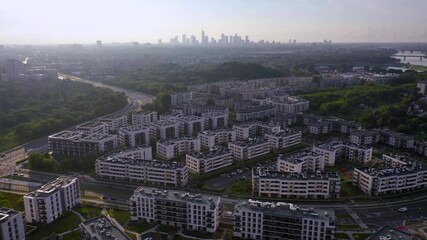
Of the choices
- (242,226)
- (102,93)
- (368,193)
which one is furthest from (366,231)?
(102,93)

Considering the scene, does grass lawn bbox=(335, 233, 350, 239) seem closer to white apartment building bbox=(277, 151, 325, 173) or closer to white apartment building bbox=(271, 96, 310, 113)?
white apartment building bbox=(277, 151, 325, 173)

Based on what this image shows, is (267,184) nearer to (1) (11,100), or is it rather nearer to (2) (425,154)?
(2) (425,154)

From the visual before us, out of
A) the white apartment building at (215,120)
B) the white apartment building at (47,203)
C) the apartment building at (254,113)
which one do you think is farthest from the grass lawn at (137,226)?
the apartment building at (254,113)

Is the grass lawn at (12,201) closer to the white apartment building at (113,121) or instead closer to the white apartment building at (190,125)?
the white apartment building at (113,121)

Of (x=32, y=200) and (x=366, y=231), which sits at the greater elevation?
(x=32, y=200)

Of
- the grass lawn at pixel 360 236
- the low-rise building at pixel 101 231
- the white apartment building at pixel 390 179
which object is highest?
the low-rise building at pixel 101 231

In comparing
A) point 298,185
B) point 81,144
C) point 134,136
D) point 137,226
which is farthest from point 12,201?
point 298,185

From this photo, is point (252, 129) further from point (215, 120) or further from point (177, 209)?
point (177, 209)
